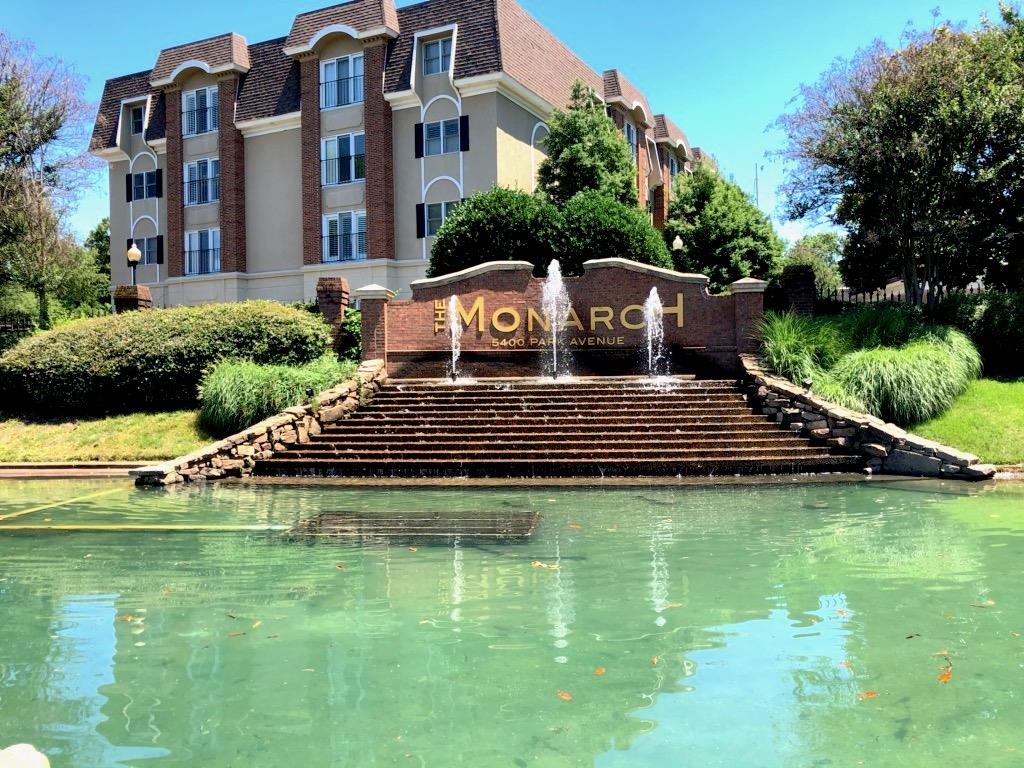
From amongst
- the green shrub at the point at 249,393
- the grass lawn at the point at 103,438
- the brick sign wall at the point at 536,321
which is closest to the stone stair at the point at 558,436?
the green shrub at the point at 249,393

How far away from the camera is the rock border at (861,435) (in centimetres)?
1193

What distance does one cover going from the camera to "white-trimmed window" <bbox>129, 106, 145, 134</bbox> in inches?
1407

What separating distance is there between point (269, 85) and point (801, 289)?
2290 cm

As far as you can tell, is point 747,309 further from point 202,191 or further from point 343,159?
point 202,191

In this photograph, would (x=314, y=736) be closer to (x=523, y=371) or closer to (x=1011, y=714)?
(x=1011, y=714)

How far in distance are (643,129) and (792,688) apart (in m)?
34.7

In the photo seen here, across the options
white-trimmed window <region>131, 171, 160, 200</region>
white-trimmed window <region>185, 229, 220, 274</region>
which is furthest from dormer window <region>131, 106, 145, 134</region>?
white-trimmed window <region>185, 229, 220, 274</region>

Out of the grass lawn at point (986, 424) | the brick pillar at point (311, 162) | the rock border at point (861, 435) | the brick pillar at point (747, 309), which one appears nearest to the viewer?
the rock border at point (861, 435)

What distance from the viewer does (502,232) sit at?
21.3 metres

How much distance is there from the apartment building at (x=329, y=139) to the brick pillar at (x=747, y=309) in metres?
12.6

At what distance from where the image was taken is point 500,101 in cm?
2781

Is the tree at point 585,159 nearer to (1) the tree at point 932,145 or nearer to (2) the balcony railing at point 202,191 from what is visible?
(1) the tree at point 932,145

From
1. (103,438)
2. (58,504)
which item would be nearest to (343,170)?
(103,438)

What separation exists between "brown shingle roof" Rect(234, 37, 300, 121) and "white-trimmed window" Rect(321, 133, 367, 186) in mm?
2277
